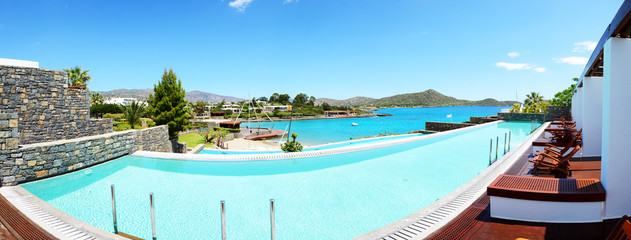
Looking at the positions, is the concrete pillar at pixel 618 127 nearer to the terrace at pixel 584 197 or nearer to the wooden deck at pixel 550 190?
the terrace at pixel 584 197

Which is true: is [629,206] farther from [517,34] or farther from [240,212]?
[517,34]

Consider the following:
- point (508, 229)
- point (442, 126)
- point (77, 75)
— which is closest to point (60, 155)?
point (508, 229)

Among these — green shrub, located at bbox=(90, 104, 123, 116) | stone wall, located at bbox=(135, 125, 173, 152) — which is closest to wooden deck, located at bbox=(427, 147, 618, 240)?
stone wall, located at bbox=(135, 125, 173, 152)

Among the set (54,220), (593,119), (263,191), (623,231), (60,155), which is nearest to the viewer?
(623,231)

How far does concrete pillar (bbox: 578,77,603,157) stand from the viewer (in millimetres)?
5312

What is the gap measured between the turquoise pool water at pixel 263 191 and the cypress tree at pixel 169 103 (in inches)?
210

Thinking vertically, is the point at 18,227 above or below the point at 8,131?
below

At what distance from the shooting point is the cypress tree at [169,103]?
13.1 metres

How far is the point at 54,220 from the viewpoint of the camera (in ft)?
11.7

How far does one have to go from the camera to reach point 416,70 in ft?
141

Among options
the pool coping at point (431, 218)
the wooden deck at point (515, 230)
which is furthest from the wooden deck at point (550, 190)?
the pool coping at point (431, 218)

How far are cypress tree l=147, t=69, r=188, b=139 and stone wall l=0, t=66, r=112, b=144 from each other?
9.86 feet

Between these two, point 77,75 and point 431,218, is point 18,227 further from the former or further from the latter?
point 77,75

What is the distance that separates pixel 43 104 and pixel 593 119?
15.9m
